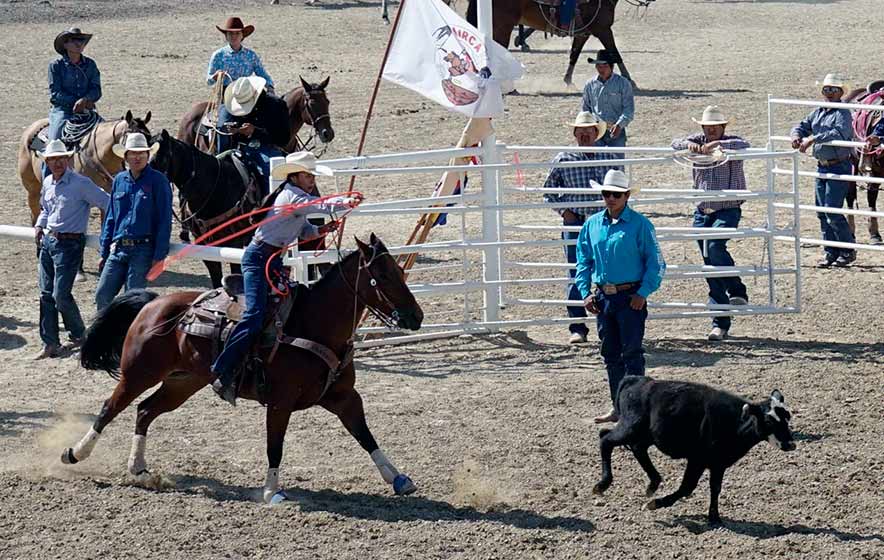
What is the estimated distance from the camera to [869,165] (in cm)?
1340

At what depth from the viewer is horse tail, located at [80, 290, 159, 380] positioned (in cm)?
851

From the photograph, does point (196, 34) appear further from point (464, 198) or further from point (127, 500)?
point (127, 500)

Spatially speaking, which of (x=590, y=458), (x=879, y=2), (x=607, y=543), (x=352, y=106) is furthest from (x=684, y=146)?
(x=879, y=2)

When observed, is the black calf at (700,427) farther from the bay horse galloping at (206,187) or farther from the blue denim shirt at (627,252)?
the bay horse galloping at (206,187)

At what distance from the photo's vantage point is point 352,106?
72.0ft

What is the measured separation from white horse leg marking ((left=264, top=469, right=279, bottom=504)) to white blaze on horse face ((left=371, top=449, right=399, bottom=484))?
0.52 meters

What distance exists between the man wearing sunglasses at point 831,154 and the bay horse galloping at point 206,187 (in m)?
4.96

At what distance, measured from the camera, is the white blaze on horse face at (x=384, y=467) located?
25.9 ft

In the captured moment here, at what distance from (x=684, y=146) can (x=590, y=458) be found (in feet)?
12.3

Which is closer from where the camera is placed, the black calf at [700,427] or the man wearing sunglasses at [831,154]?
the black calf at [700,427]

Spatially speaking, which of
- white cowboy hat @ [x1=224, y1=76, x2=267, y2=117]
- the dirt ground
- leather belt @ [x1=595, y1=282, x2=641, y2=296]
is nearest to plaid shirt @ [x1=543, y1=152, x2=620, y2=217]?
the dirt ground

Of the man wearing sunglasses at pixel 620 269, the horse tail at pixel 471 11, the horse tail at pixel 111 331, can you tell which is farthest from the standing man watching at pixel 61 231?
the horse tail at pixel 471 11

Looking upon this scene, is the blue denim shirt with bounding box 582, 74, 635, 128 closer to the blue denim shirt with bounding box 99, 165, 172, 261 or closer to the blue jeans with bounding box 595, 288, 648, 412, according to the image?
the blue denim shirt with bounding box 99, 165, 172, 261

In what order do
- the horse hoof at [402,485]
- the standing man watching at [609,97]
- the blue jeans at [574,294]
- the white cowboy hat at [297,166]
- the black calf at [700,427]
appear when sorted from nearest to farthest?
the black calf at [700,427], the horse hoof at [402,485], the white cowboy hat at [297,166], the blue jeans at [574,294], the standing man watching at [609,97]
